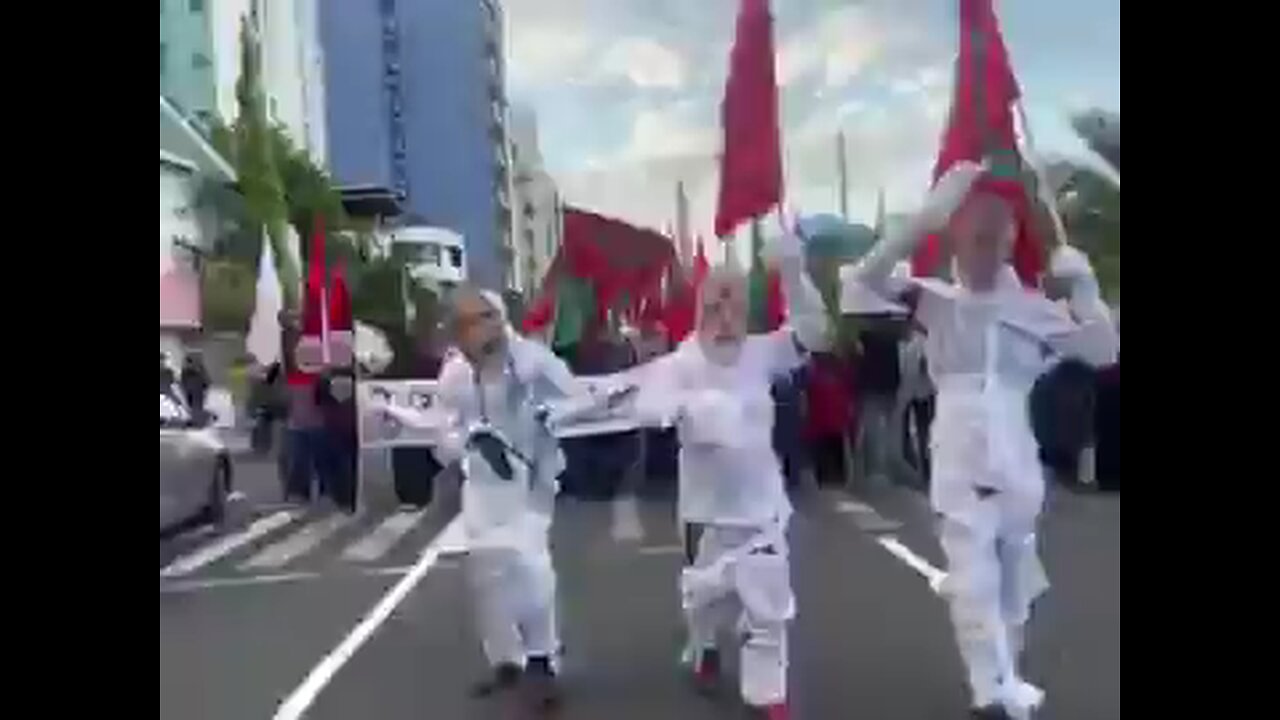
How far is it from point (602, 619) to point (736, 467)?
362 mm

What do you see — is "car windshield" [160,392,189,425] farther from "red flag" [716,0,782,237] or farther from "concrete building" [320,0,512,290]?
"red flag" [716,0,782,237]

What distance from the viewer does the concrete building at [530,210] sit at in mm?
3699

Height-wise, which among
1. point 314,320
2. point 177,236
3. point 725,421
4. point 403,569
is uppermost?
point 177,236

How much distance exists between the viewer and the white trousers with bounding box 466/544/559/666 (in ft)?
12.2

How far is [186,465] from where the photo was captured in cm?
378

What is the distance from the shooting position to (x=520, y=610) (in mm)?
3729

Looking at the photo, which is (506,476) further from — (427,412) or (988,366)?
(988,366)

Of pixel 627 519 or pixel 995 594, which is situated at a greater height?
pixel 627 519

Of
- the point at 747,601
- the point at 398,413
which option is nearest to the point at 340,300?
the point at 398,413

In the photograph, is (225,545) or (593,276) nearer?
(593,276)

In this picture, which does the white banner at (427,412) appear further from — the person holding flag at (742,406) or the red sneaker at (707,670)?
the red sneaker at (707,670)

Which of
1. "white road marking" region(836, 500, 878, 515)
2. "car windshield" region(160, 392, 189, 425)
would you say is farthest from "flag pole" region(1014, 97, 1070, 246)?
"car windshield" region(160, 392, 189, 425)
